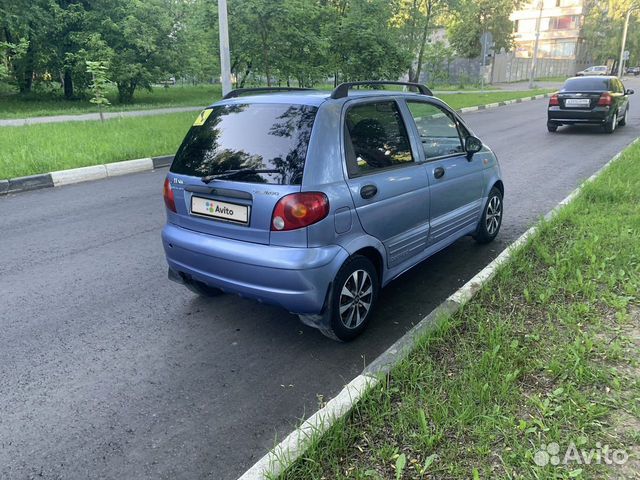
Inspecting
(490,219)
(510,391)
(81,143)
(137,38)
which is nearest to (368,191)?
(510,391)

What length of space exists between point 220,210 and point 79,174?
21.9 feet

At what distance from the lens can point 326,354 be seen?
11.4ft

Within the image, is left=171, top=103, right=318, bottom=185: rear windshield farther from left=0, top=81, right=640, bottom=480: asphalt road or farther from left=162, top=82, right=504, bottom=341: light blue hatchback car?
left=0, top=81, right=640, bottom=480: asphalt road

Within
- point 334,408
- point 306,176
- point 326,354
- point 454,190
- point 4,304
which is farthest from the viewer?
point 454,190

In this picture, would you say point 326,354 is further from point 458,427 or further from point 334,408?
point 458,427

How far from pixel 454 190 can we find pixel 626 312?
1685 millimetres

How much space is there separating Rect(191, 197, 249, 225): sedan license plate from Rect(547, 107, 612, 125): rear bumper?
1351cm

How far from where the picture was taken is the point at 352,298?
11.6 feet

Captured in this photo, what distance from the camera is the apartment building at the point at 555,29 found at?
7375cm

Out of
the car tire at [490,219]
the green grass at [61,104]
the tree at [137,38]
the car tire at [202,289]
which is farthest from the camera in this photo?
the tree at [137,38]

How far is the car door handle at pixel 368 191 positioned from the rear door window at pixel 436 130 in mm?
900

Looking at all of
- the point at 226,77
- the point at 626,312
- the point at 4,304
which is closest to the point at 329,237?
the point at 626,312

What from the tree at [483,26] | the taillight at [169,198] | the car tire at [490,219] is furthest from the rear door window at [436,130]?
the tree at [483,26]
